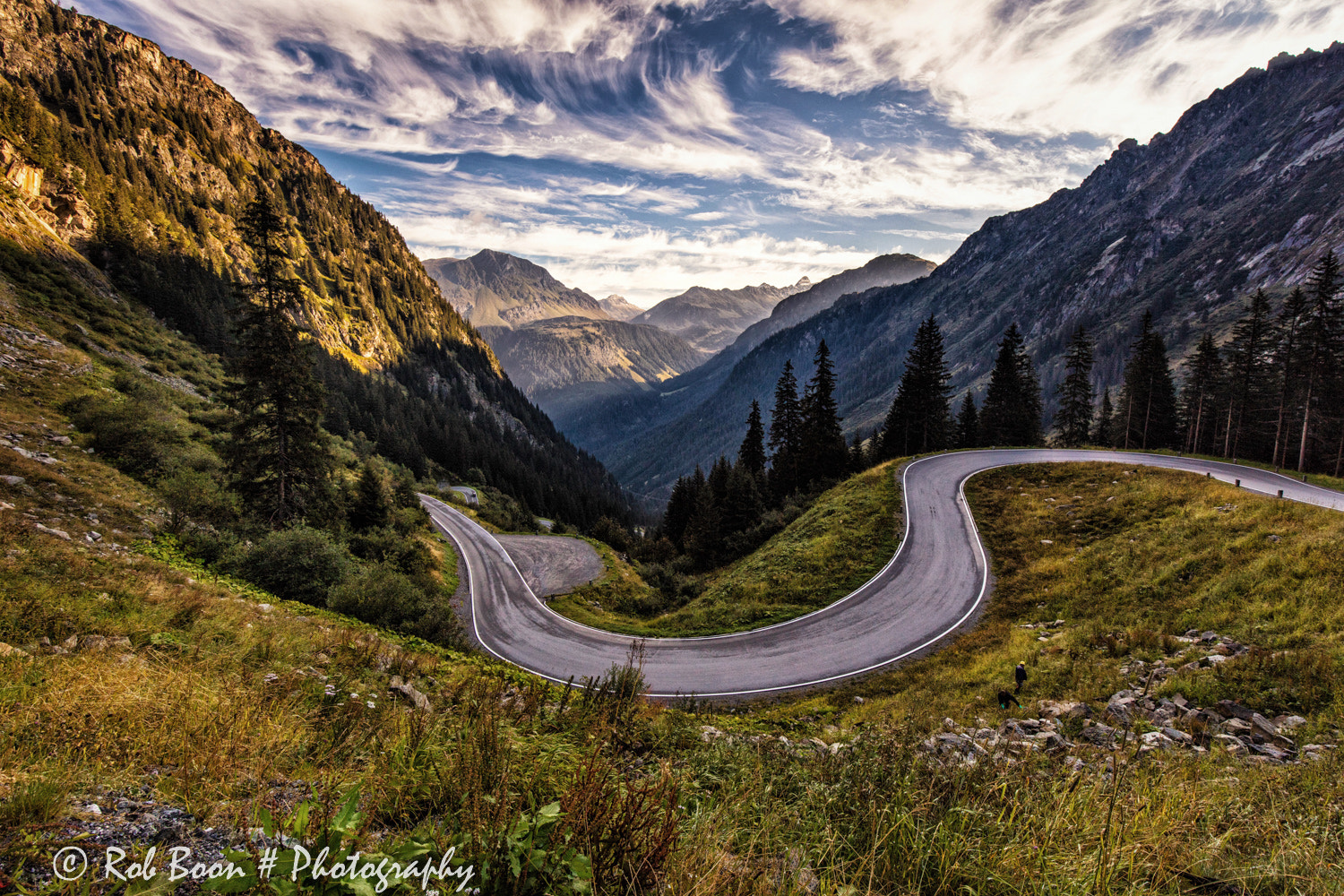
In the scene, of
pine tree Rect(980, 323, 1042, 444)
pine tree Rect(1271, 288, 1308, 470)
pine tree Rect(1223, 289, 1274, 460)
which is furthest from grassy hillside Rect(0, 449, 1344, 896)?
pine tree Rect(1223, 289, 1274, 460)

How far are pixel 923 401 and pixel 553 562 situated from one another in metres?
36.4

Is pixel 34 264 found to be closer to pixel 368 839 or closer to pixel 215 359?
pixel 215 359

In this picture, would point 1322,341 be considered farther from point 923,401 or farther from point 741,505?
point 741,505

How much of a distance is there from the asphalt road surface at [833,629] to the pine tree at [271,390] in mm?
11191

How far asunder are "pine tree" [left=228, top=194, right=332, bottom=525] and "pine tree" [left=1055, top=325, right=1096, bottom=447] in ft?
206

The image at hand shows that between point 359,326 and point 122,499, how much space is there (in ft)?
423

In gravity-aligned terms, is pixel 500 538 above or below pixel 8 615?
below

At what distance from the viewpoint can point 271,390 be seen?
19.4 metres

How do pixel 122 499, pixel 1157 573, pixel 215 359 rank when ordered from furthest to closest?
pixel 215 359
pixel 1157 573
pixel 122 499

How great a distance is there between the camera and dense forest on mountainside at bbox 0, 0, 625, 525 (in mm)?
61469

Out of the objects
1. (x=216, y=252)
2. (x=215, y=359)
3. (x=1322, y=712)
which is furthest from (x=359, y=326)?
(x=1322, y=712)

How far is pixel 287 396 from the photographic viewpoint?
19734 millimetres

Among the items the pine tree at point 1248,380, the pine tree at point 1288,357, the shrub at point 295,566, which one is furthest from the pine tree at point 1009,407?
the shrub at point 295,566

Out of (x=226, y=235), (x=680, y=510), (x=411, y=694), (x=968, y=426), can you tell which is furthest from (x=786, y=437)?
(x=226, y=235)
